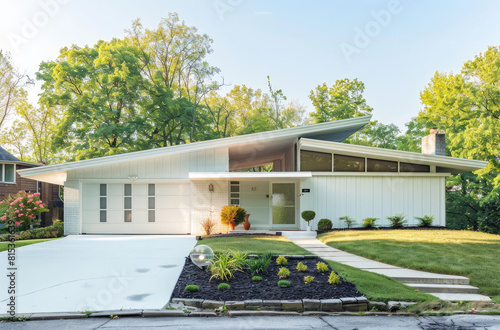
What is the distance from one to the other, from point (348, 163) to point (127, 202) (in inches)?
346

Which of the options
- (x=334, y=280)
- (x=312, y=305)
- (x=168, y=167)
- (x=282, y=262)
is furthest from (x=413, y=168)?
(x=312, y=305)

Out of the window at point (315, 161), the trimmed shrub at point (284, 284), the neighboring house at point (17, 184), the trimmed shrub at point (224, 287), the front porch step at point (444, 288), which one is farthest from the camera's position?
the neighboring house at point (17, 184)

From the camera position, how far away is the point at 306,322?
453 centimetres

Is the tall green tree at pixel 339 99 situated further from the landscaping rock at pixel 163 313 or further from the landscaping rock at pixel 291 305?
the landscaping rock at pixel 163 313

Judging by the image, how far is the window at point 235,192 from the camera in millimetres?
14508

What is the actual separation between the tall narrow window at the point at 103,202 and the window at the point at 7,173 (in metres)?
12.1

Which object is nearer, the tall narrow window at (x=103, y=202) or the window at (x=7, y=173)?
the tall narrow window at (x=103, y=202)

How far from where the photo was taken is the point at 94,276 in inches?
253

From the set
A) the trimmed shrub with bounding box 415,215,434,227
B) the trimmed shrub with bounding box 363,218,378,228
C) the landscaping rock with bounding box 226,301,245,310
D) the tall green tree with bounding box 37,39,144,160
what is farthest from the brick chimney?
the tall green tree with bounding box 37,39,144,160

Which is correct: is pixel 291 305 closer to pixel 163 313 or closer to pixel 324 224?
pixel 163 313

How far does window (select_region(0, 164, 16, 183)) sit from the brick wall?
1143cm

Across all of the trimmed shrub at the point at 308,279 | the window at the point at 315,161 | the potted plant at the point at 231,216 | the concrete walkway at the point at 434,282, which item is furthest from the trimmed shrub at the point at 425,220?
the trimmed shrub at the point at 308,279

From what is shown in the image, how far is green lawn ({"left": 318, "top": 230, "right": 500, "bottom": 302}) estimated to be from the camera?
665cm

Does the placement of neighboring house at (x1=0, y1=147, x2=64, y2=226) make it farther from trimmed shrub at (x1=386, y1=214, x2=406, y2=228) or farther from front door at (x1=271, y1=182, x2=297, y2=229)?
trimmed shrub at (x1=386, y1=214, x2=406, y2=228)
